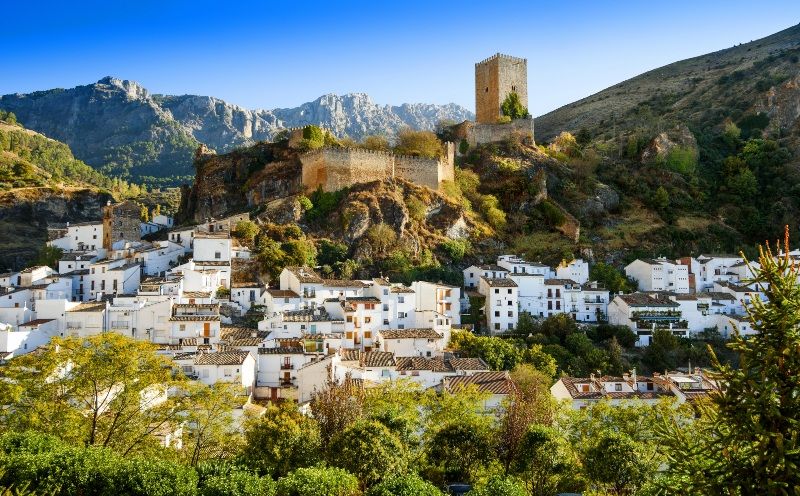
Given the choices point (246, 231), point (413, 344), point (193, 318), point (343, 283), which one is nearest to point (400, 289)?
point (343, 283)

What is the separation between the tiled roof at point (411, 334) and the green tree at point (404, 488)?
20.8 m

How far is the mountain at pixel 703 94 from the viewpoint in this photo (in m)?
95.7

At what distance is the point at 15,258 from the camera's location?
65562mm

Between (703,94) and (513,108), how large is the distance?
5175 centimetres

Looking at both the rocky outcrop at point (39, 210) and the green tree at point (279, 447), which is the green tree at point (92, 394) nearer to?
the green tree at point (279, 447)

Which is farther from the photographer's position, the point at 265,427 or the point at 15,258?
the point at 15,258

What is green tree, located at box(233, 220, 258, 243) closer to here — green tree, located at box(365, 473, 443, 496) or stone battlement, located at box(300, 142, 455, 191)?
stone battlement, located at box(300, 142, 455, 191)

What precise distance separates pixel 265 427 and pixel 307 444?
1568mm

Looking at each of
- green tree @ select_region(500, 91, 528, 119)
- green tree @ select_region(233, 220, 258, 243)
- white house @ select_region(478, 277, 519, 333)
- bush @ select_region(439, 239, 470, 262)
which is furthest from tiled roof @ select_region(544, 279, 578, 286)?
green tree @ select_region(500, 91, 528, 119)

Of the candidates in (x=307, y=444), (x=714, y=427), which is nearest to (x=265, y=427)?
(x=307, y=444)

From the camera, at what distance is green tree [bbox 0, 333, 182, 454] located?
2386 cm

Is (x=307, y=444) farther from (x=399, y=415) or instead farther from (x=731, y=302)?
(x=731, y=302)

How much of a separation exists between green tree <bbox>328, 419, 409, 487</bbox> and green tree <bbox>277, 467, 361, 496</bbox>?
1.54 meters

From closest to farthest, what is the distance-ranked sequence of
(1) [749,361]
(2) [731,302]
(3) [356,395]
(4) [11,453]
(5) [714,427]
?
(1) [749,361] < (5) [714,427] < (4) [11,453] < (3) [356,395] < (2) [731,302]
